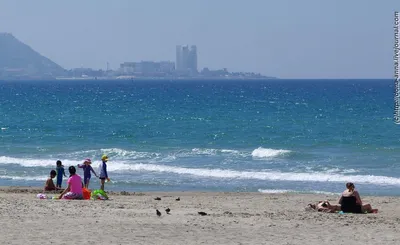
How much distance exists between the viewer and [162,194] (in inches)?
949

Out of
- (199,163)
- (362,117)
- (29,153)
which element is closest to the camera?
(199,163)

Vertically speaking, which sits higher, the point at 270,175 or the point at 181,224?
the point at 181,224

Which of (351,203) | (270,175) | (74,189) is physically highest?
(74,189)

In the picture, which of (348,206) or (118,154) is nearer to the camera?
(348,206)

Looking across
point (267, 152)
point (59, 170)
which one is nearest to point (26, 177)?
point (59, 170)

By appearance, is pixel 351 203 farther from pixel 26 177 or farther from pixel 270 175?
pixel 26 177

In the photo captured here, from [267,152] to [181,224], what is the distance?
68.7 ft

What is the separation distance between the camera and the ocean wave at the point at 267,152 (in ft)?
116

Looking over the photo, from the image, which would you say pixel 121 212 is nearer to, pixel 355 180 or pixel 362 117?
pixel 355 180

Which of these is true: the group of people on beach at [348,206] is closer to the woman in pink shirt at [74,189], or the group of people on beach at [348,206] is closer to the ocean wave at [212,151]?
the woman in pink shirt at [74,189]

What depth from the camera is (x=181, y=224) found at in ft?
52.1

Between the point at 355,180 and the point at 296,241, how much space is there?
1428 centimetres

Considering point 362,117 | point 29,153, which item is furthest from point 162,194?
point 362,117

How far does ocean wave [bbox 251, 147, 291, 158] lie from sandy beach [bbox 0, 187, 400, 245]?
49.6 ft
